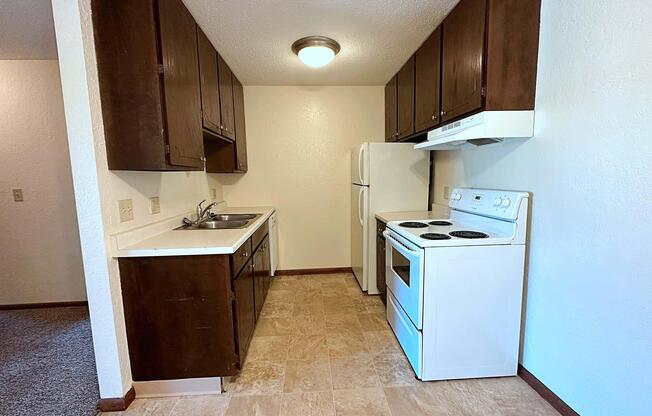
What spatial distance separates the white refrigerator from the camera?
2.88 metres

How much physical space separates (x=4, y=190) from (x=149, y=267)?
2269 millimetres

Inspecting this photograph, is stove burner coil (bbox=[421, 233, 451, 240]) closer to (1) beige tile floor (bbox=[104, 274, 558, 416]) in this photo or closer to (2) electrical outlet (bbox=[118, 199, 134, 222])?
(1) beige tile floor (bbox=[104, 274, 558, 416])

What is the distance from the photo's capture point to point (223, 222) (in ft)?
8.73

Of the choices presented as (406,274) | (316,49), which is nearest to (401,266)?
(406,274)

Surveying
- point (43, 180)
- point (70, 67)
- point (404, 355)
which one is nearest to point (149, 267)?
point (70, 67)

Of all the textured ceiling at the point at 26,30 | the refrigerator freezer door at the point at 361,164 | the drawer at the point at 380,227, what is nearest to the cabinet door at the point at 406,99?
the refrigerator freezer door at the point at 361,164

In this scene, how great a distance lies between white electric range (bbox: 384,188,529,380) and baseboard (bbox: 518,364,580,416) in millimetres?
59

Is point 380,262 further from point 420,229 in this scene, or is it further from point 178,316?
point 178,316

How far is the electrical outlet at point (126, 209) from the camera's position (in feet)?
5.37

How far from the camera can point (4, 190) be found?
2637 millimetres

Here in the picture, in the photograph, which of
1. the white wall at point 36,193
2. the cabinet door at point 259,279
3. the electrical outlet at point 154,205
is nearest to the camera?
the electrical outlet at point 154,205

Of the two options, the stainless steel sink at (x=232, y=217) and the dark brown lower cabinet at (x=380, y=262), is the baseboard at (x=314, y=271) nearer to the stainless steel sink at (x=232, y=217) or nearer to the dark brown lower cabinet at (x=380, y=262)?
the dark brown lower cabinet at (x=380, y=262)

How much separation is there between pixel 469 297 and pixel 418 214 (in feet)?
3.98

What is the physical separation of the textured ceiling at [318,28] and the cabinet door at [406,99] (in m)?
0.11
